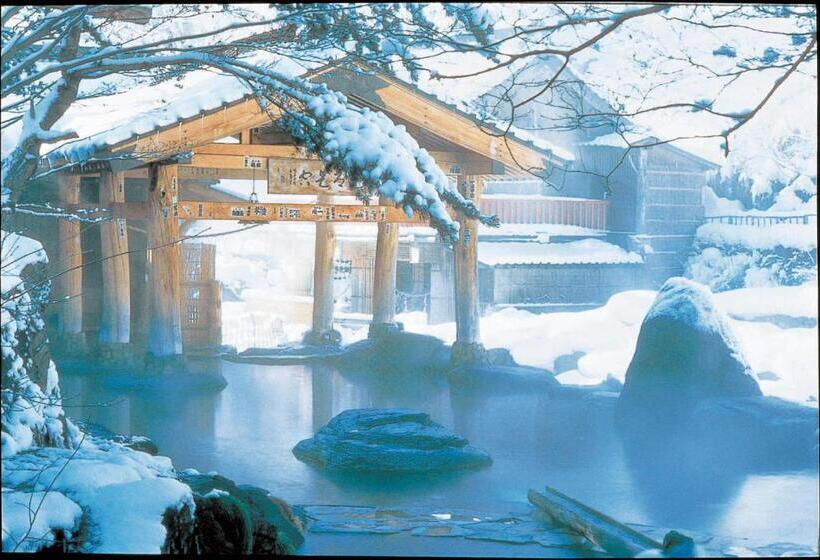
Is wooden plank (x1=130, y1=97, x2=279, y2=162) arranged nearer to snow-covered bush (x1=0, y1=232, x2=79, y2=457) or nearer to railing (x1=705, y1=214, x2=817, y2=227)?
snow-covered bush (x1=0, y1=232, x2=79, y2=457)

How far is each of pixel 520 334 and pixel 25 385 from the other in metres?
2.14

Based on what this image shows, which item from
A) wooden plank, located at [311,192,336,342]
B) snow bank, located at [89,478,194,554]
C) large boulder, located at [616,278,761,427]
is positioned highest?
wooden plank, located at [311,192,336,342]

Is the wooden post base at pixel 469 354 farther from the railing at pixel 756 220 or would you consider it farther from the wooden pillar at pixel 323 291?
the railing at pixel 756 220

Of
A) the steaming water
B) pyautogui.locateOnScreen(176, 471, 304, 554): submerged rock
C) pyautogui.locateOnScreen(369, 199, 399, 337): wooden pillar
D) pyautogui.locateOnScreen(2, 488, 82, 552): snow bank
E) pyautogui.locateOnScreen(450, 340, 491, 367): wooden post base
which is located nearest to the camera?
pyautogui.locateOnScreen(2, 488, 82, 552): snow bank

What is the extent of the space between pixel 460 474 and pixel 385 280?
1031 millimetres

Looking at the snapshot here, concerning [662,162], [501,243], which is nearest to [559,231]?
[501,243]

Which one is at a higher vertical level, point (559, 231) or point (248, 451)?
point (559, 231)

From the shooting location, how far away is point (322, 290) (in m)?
4.44

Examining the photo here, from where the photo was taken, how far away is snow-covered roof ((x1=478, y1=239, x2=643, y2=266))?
166 inches

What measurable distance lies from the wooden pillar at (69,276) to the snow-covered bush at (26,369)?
0.25 m

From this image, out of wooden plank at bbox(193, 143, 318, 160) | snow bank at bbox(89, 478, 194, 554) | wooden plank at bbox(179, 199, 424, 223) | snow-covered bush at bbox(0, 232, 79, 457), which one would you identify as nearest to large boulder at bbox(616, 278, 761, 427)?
wooden plank at bbox(179, 199, 424, 223)

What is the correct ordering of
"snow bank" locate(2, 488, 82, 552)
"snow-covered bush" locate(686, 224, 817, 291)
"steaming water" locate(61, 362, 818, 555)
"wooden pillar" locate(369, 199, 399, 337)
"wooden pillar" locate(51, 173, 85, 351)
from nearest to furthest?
"snow bank" locate(2, 488, 82, 552), "steaming water" locate(61, 362, 818, 555), "snow-covered bush" locate(686, 224, 817, 291), "wooden pillar" locate(51, 173, 85, 351), "wooden pillar" locate(369, 199, 399, 337)

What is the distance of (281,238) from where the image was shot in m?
4.41

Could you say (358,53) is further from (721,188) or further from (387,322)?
(721,188)
